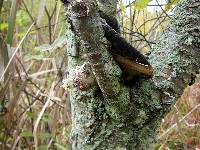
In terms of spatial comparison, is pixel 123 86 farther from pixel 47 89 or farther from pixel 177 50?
pixel 47 89

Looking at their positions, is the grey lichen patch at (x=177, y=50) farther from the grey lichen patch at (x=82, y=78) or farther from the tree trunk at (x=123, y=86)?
the grey lichen patch at (x=82, y=78)

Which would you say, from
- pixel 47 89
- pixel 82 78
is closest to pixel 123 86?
pixel 82 78

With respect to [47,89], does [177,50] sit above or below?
above

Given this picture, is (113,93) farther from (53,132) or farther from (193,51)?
(53,132)

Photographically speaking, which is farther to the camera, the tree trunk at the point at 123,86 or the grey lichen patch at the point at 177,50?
the grey lichen patch at the point at 177,50

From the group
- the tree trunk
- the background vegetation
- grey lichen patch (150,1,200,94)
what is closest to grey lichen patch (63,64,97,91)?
the tree trunk

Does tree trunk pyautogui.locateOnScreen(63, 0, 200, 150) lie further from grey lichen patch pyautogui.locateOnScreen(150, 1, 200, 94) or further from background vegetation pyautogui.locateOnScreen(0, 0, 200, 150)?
background vegetation pyautogui.locateOnScreen(0, 0, 200, 150)

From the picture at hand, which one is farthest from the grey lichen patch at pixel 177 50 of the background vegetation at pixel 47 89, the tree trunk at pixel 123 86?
the background vegetation at pixel 47 89

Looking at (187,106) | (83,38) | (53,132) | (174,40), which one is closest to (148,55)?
(174,40)

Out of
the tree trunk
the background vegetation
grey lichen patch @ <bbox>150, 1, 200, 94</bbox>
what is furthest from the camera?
the background vegetation
